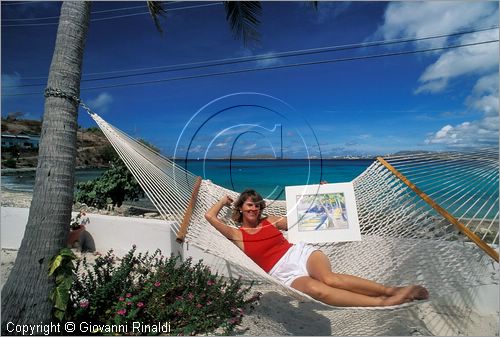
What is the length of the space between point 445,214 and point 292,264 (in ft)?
2.83

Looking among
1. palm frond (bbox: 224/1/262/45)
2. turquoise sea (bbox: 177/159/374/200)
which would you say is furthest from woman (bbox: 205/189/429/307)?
palm frond (bbox: 224/1/262/45)

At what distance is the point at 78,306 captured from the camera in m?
1.67

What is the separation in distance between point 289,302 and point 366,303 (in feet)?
3.37

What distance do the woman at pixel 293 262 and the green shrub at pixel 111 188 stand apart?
8.96 ft

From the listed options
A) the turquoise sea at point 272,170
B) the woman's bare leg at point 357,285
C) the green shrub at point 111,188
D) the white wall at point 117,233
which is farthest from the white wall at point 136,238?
the green shrub at point 111,188

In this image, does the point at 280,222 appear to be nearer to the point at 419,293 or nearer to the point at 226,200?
the point at 226,200

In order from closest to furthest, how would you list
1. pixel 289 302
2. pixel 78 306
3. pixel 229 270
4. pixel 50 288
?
pixel 50 288 → pixel 78 306 → pixel 289 302 → pixel 229 270

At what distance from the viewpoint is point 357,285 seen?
160cm

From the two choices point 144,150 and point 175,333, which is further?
point 144,150

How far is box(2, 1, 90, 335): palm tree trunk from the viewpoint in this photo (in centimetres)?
146

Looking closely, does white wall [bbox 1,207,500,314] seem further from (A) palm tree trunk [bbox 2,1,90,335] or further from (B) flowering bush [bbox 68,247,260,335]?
(A) palm tree trunk [bbox 2,1,90,335]

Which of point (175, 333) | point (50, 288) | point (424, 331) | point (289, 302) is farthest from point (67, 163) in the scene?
point (424, 331)

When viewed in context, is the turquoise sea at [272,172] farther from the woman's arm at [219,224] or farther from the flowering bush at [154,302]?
the flowering bush at [154,302]

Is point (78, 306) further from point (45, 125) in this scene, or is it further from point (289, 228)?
point (289, 228)
